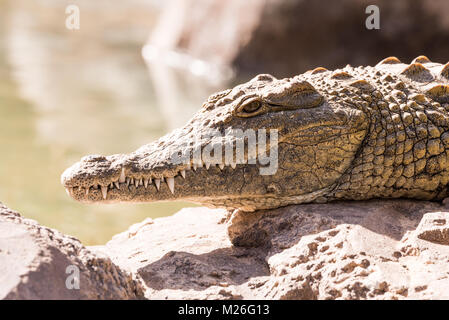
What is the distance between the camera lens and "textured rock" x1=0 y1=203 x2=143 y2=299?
2275 mm

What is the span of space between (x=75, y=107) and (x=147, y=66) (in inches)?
148

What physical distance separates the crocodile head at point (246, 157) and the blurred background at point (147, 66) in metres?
2.99

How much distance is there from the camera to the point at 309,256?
291cm

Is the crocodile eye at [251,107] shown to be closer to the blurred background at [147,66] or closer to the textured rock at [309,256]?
the textured rock at [309,256]

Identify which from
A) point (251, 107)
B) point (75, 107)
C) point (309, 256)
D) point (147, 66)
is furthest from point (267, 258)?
point (147, 66)

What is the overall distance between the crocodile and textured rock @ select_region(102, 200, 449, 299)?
0.14 metres

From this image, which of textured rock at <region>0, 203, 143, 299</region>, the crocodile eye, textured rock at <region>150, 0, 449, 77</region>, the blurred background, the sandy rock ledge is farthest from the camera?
textured rock at <region>150, 0, 449, 77</region>

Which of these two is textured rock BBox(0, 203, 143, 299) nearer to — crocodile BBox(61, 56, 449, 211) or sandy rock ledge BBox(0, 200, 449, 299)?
sandy rock ledge BBox(0, 200, 449, 299)

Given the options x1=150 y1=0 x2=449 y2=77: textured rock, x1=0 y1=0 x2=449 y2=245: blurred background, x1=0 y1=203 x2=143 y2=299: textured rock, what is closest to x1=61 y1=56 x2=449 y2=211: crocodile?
x1=0 y1=203 x2=143 y2=299: textured rock

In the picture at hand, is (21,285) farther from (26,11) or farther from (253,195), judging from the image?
(26,11)

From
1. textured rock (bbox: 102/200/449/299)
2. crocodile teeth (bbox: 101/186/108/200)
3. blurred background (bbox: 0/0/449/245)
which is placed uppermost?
blurred background (bbox: 0/0/449/245)

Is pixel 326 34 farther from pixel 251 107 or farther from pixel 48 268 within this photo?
pixel 48 268

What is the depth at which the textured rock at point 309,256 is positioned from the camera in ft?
8.81

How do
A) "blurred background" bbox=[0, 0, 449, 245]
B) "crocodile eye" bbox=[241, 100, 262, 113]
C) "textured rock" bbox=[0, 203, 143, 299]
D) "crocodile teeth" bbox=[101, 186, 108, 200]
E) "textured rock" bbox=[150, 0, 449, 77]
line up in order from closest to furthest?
1. "textured rock" bbox=[0, 203, 143, 299]
2. "crocodile teeth" bbox=[101, 186, 108, 200]
3. "crocodile eye" bbox=[241, 100, 262, 113]
4. "blurred background" bbox=[0, 0, 449, 245]
5. "textured rock" bbox=[150, 0, 449, 77]
